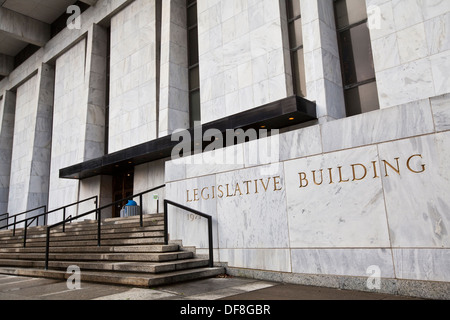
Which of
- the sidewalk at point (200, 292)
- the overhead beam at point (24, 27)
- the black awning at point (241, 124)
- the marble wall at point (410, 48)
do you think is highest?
the overhead beam at point (24, 27)

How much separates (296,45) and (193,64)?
5.64 meters

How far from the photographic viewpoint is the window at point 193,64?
15956mm

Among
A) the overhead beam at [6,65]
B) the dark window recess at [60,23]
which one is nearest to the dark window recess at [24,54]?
the overhead beam at [6,65]

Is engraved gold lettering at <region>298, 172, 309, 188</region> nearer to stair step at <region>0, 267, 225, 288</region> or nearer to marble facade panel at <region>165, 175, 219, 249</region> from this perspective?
marble facade panel at <region>165, 175, 219, 249</region>

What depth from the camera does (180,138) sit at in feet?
43.2

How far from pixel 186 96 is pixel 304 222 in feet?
35.2

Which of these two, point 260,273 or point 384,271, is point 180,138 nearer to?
point 260,273

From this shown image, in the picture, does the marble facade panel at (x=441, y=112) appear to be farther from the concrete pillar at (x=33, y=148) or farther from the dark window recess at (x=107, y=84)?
the concrete pillar at (x=33, y=148)

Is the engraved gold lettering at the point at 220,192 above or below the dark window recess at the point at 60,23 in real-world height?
below

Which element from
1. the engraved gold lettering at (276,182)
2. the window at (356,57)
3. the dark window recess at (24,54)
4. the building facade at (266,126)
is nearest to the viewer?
the building facade at (266,126)

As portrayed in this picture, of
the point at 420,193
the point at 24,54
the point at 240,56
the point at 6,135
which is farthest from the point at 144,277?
the point at 24,54

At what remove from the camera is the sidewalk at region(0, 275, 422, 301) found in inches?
208

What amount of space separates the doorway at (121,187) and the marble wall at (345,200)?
1026cm

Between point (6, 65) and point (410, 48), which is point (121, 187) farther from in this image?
point (6, 65)
